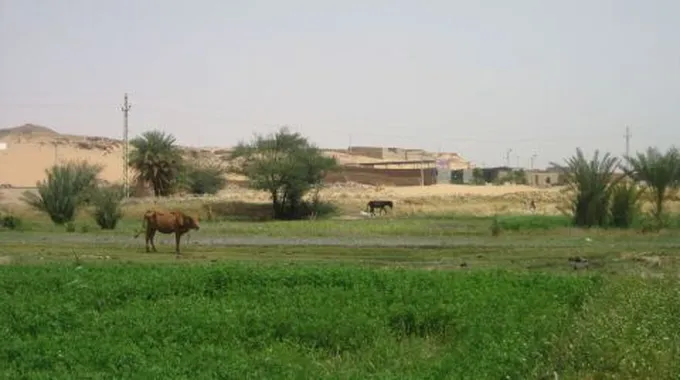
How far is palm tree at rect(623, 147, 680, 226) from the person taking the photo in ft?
143

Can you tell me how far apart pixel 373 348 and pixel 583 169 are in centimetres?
3477

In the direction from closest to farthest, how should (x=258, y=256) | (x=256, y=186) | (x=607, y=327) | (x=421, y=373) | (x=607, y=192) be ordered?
(x=421, y=373)
(x=607, y=327)
(x=258, y=256)
(x=607, y=192)
(x=256, y=186)

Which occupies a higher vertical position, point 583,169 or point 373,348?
point 583,169

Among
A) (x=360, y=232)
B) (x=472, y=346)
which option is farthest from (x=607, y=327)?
(x=360, y=232)

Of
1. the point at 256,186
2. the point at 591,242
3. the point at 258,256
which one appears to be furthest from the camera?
the point at 256,186

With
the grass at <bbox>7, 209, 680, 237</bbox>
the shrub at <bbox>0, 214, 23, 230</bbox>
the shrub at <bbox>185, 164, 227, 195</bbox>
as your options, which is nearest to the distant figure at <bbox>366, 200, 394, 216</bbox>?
the grass at <bbox>7, 209, 680, 237</bbox>

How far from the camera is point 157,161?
75.9 m

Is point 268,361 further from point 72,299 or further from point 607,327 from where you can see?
point 72,299

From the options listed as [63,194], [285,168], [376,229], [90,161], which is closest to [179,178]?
[285,168]

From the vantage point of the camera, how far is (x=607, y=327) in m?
10.3

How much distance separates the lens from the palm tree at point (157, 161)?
75.3 meters

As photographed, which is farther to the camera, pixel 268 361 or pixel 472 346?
pixel 472 346

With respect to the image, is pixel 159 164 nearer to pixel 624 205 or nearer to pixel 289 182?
pixel 289 182

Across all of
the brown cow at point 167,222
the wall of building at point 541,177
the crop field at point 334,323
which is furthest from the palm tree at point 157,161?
the wall of building at point 541,177
